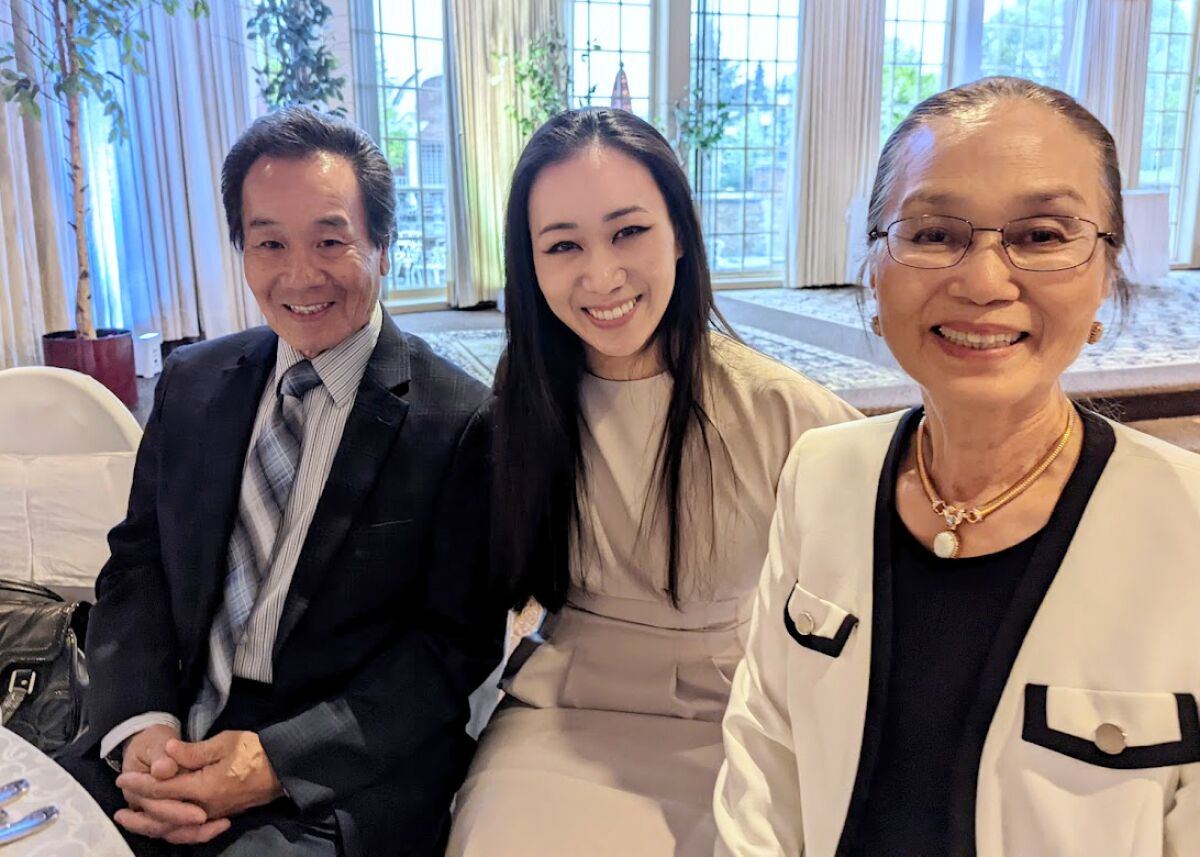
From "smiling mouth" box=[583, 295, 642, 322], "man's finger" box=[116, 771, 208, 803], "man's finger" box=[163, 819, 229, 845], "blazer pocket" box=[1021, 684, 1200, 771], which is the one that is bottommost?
"man's finger" box=[163, 819, 229, 845]

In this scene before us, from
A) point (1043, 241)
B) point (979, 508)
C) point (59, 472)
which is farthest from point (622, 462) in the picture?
point (59, 472)

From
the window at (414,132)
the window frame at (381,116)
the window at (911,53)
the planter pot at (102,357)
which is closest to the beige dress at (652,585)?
the planter pot at (102,357)

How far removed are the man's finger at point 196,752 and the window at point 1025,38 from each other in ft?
33.3

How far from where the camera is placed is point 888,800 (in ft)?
3.41

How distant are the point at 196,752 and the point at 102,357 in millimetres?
3298

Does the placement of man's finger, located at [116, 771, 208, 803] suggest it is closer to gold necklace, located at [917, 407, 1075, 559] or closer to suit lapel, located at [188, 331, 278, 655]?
suit lapel, located at [188, 331, 278, 655]

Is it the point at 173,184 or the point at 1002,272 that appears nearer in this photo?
the point at 1002,272

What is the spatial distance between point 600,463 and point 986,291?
2.71ft

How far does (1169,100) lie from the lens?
1036 cm

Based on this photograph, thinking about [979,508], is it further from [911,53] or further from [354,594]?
[911,53]

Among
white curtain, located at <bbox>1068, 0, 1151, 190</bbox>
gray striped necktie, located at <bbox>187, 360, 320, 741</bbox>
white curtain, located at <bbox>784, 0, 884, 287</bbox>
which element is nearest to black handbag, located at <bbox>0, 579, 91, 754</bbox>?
gray striped necktie, located at <bbox>187, 360, 320, 741</bbox>

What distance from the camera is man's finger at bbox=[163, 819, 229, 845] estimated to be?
1.31 m

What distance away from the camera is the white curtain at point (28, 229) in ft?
14.4

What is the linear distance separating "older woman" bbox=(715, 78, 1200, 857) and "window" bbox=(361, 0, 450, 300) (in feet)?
21.4
